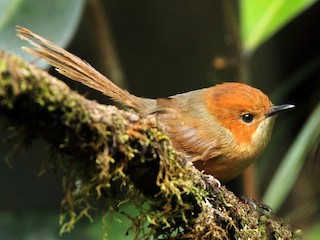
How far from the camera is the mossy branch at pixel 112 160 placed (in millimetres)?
1095

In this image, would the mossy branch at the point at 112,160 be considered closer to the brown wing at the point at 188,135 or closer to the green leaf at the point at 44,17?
the brown wing at the point at 188,135

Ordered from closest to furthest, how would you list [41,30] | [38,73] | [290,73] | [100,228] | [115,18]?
[38,73]
[41,30]
[100,228]
[115,18]
[290,73]

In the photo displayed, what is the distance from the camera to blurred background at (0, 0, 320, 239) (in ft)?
10.2

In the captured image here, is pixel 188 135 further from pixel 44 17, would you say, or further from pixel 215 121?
pixel 44 17

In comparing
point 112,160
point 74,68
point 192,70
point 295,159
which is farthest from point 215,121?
point 192,70

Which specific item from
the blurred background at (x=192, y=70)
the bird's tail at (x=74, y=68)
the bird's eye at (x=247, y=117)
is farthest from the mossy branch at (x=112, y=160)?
the blurred background at (x=192, y=70)

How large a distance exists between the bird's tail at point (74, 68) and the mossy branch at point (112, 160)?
44 centimetres

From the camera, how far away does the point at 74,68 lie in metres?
2.03

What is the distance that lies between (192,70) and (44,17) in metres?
1.80

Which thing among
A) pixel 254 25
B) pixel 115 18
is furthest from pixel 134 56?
pixel 254 25

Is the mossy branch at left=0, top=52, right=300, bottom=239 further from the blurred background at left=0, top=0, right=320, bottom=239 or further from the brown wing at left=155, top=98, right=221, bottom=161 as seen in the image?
the blurred background at left=0, top=0, right=320, bottom=239

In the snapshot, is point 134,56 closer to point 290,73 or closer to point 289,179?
point 290,73

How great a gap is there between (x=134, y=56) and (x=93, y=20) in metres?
0.65

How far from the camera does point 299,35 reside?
4.43m
